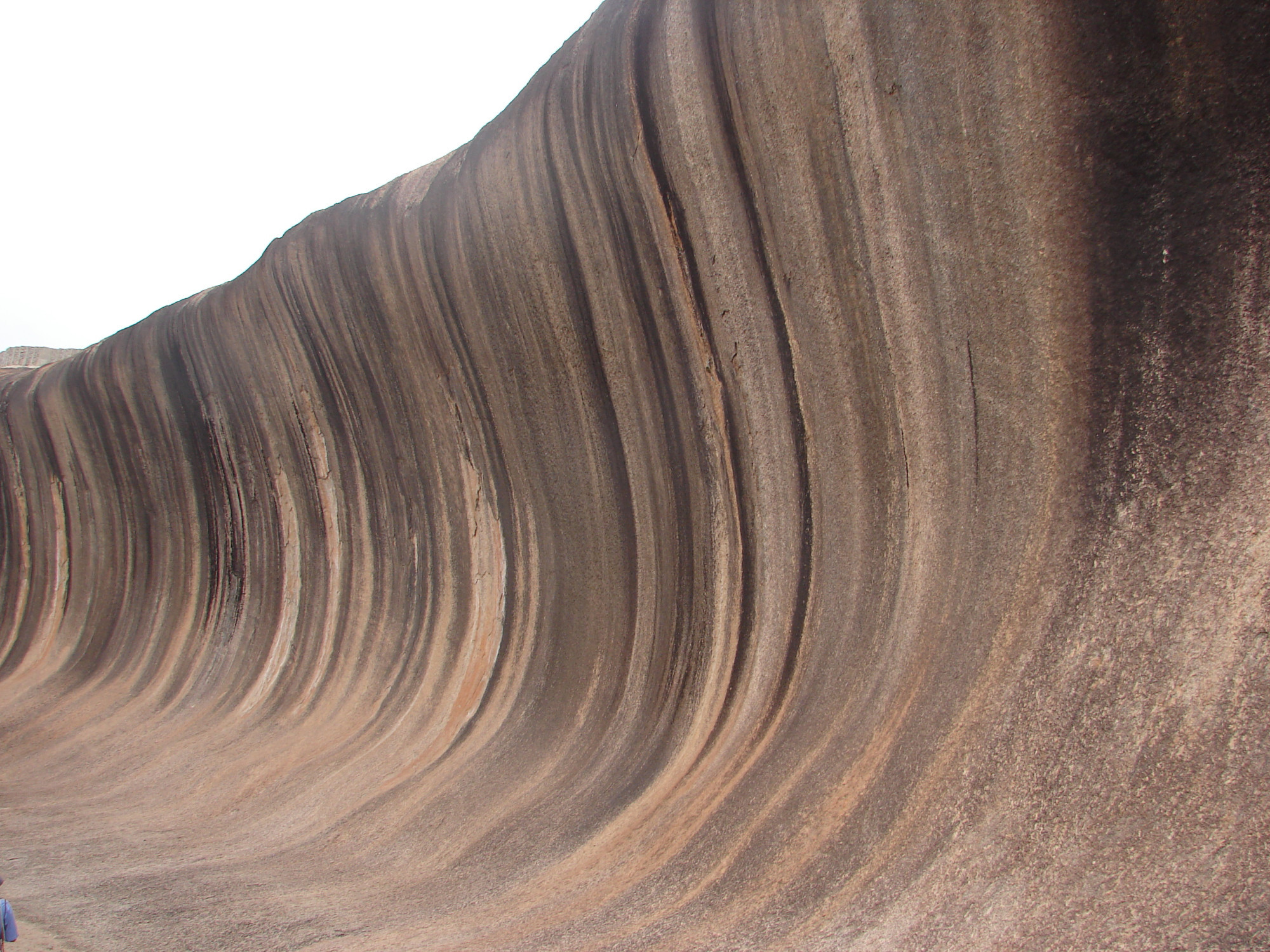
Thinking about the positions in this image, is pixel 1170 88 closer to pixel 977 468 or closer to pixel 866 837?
pixel 977 468

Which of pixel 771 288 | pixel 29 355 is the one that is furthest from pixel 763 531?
pixel 29 355

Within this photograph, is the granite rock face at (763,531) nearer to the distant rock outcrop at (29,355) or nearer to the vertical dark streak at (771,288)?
the vertical dark streak at (771,288)

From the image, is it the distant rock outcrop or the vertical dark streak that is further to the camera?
the distant rock outcrop

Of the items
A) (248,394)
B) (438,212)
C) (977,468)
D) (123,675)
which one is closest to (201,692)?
(123,675)

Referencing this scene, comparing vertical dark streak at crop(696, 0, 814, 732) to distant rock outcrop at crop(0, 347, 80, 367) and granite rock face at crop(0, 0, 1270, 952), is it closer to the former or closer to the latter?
granite rock face at crop(0, 0, 1270, 952)

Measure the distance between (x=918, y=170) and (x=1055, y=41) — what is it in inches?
8.9

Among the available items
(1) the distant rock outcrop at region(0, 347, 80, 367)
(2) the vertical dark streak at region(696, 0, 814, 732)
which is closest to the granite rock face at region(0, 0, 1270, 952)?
(2) the vertical dark streak at region(696, 0, 814, 732)

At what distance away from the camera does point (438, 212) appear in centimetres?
199

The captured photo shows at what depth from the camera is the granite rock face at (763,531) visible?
939 mm

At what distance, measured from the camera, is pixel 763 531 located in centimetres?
148

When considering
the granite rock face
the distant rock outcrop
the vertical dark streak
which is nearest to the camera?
the granite rock face

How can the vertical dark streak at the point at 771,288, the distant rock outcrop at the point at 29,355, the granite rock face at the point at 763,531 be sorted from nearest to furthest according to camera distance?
1. the granite rock face at the point at 763,531
2. the vertical dark streak at the point at 771,288
3. the distant rock outcrop at the point at 29,355

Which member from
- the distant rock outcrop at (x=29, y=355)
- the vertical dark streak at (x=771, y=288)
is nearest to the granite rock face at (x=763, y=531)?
the vertical dark streak at (x=771, y=288)

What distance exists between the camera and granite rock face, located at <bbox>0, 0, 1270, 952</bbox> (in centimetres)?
94
